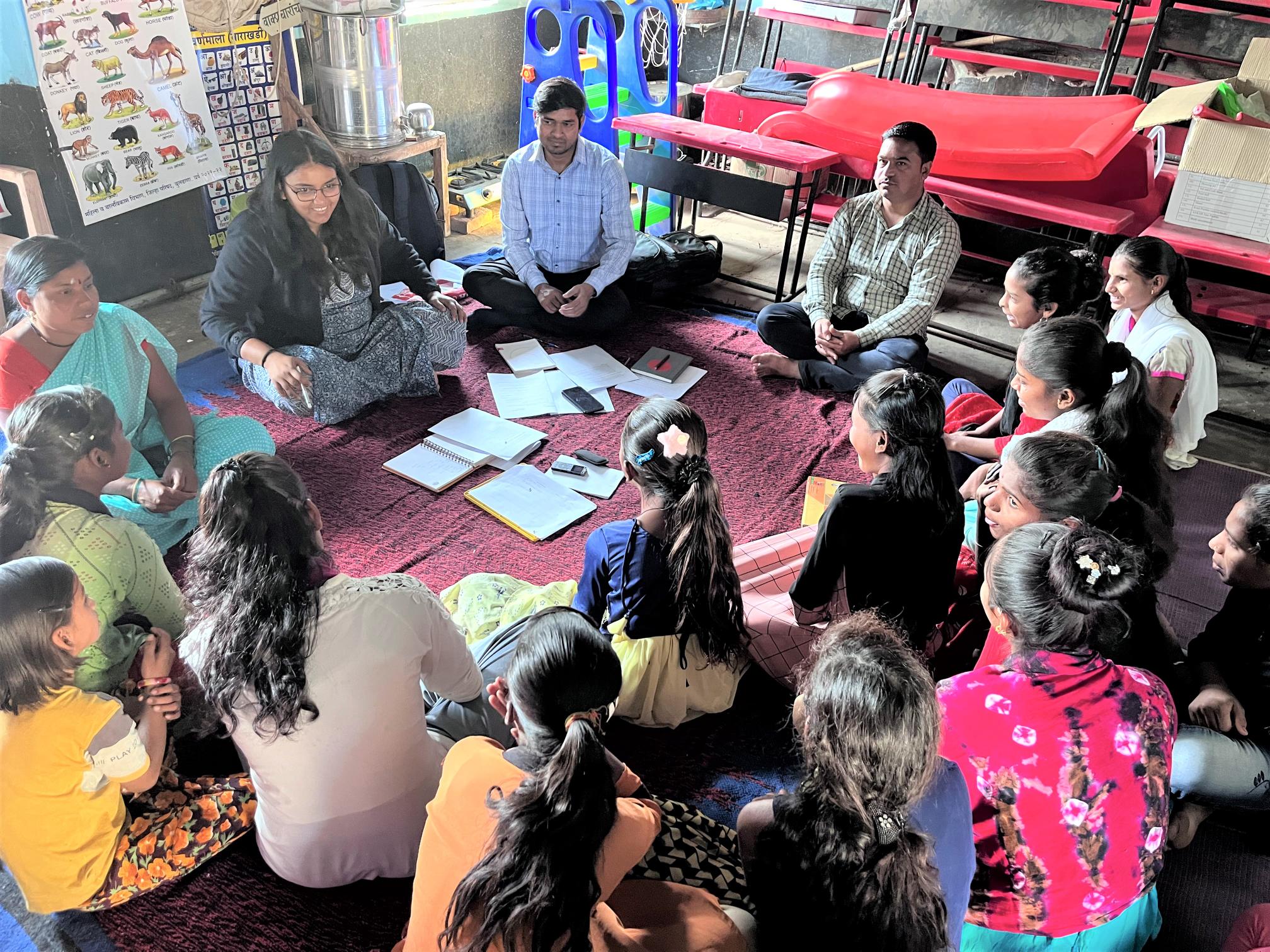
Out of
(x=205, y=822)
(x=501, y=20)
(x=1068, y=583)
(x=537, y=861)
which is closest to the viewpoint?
(x=537, y=861)

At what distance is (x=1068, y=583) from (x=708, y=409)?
202 centimetres

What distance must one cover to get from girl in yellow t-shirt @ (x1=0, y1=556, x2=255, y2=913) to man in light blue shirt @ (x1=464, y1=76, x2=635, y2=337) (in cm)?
223

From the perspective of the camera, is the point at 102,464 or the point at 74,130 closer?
the point at 102,464

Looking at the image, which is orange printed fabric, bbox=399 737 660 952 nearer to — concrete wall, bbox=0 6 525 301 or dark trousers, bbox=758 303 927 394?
dark trousers, bbox=758 303 927 394

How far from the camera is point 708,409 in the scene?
3.33 m

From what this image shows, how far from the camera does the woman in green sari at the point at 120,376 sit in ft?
7.07

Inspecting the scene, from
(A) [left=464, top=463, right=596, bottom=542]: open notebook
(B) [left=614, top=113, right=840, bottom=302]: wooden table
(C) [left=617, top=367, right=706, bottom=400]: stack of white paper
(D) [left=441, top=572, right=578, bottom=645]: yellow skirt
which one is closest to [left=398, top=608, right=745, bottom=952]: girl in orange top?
(D) [left=441, top=572, right=578, bottom=645]: yellow skirt

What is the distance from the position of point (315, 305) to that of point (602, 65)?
9.49 ft

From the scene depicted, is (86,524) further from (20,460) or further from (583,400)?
(583,400)

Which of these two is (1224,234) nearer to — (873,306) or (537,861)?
(873,306)

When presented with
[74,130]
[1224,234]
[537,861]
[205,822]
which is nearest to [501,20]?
[74,130]

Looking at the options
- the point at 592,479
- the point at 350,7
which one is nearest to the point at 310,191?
the point at 592,479

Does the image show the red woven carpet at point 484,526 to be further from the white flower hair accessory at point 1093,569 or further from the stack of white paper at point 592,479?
the white flower hair accessory at point 1093,569

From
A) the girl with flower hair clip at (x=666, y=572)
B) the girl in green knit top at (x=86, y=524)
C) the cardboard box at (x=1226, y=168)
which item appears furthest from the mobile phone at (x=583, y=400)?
the cardboard box at (x=1226, y=168)
